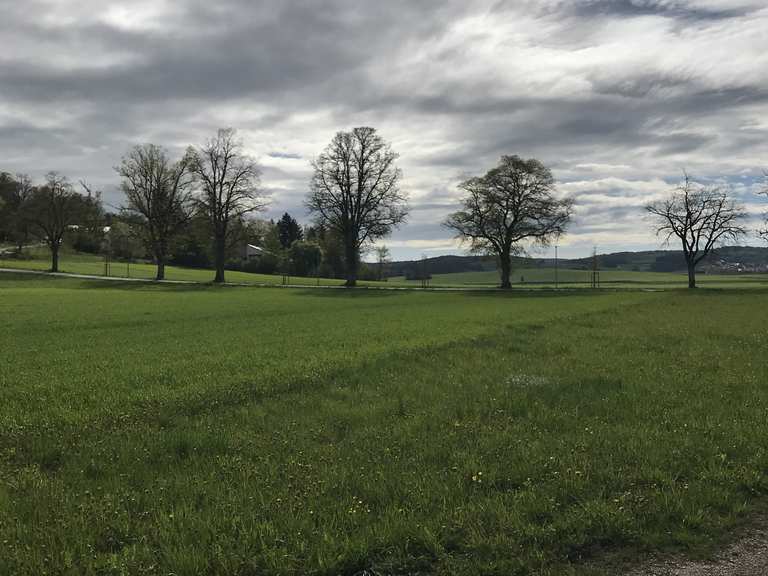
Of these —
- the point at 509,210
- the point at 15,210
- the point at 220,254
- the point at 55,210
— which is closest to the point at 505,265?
the point at 509,210

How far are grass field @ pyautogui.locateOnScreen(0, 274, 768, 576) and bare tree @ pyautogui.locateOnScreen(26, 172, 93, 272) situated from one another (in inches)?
2602

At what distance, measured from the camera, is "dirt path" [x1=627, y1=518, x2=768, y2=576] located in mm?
4105

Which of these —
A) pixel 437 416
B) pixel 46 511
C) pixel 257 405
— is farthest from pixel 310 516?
pixel 257 405

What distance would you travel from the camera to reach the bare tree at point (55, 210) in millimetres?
69375

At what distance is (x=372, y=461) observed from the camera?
631 centimetres

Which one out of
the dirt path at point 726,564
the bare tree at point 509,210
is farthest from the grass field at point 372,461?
the bare tree at point 509,210

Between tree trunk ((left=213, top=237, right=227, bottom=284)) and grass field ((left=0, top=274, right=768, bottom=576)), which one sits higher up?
tree trunk ((left=213, top=237, right=227, bottom=284))

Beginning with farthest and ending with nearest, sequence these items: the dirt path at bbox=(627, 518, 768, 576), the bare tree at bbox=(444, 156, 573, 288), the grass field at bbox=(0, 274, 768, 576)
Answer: the bare tree at bbox=(444, 156, 573, 288), the grass field at bbox=(0, 274, 768, 576), the dirt path at bbox=(627, 518, 768, 576)

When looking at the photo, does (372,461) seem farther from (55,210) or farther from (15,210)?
(15,210)

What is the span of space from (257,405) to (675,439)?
6262mm

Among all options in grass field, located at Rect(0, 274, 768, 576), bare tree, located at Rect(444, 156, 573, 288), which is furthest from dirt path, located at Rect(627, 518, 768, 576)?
bare tree, located at Rect(444, 156, 573, 288)

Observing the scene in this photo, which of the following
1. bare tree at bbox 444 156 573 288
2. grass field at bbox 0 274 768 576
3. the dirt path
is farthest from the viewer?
bare tree at bbox 444 156 573 288

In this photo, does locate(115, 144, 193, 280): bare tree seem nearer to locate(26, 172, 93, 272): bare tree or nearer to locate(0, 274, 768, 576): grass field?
locate(26, 172, 93, 272): bare tree

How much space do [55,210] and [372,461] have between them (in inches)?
3037
